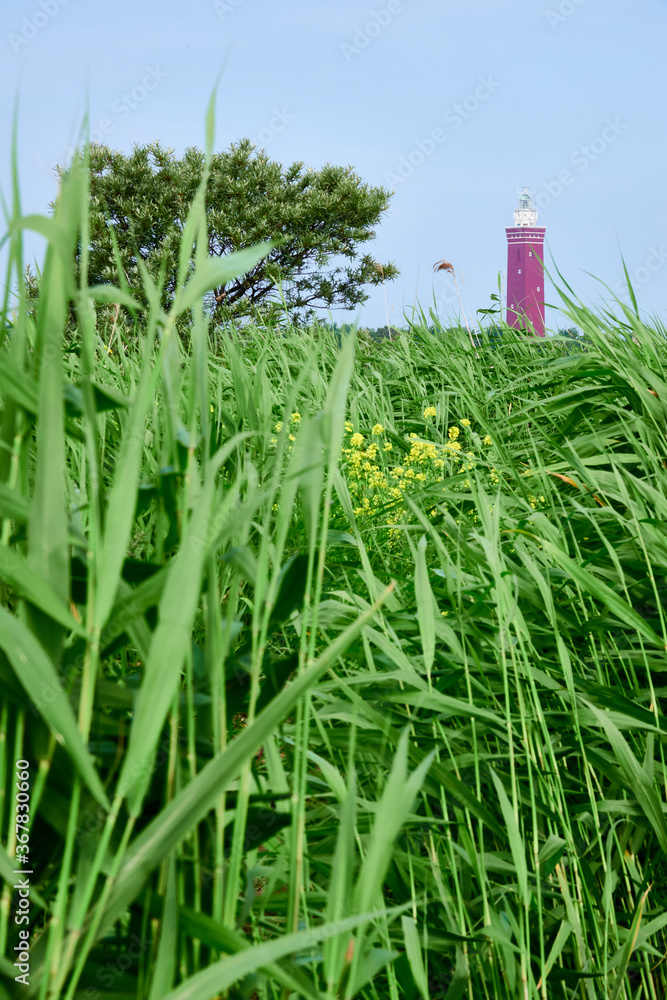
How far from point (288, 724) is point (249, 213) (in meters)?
10.2

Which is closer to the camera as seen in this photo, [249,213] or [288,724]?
[288,724]

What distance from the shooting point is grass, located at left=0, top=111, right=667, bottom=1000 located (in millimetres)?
497

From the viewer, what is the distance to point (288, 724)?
118cm

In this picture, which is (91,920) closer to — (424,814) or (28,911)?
(28,911)

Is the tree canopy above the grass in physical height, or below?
above

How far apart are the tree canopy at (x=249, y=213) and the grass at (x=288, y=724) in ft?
29.9

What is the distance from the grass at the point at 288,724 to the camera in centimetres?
50

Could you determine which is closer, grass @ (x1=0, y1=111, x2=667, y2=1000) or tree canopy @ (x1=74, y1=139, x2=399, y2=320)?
grass @ (x1=0, y1=111, x2=667, y2=1000)

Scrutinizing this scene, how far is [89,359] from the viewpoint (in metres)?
0.52

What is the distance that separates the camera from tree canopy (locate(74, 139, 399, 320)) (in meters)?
10.4

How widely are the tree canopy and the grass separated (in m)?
9.13

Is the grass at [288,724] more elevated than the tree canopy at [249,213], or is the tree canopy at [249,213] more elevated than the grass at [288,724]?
the tree canopy at [249,213]

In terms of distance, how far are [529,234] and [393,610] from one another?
116 ft

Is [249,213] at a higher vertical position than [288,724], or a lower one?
higher
